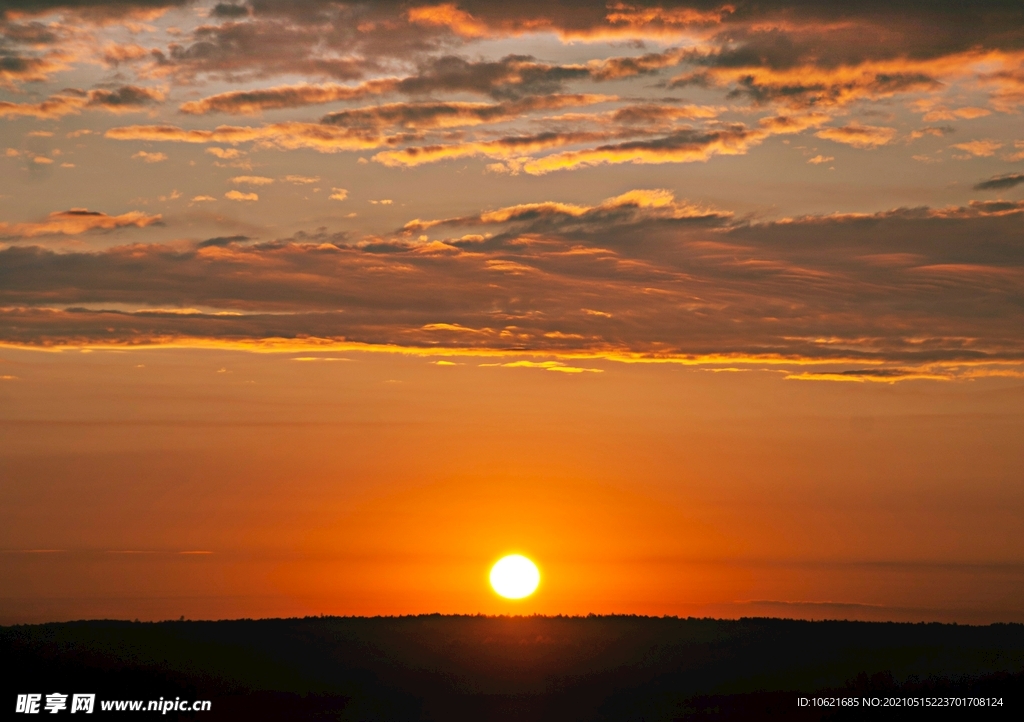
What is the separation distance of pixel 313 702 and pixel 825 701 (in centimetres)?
2282

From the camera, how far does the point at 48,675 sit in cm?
5134

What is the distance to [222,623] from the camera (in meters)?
95.8

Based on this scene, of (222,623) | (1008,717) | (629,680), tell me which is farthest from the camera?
(222,623)

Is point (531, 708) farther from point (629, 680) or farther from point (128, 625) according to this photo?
point (128, 625)

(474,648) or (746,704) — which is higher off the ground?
(474,648)

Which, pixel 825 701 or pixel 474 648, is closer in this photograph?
pixel 825 701

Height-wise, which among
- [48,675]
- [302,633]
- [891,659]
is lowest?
[48,675]

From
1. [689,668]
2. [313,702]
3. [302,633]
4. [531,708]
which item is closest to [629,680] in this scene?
[689,668]

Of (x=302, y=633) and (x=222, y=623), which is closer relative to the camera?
(x=302, y=633)

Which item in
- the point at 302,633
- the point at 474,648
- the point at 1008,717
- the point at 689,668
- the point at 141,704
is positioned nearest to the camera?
the point at 1008,717

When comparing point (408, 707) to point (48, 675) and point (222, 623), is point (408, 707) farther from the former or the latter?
point (222, 623)

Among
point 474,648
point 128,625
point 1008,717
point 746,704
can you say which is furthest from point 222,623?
point 1008,717

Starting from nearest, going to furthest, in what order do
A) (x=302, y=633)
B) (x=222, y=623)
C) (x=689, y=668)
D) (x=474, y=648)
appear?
1. (x=689, y=668)
2. (x=474, y=648)
3. (x=302, y=633)
4. (x=222, y=623)

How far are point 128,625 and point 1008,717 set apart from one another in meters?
69.3
